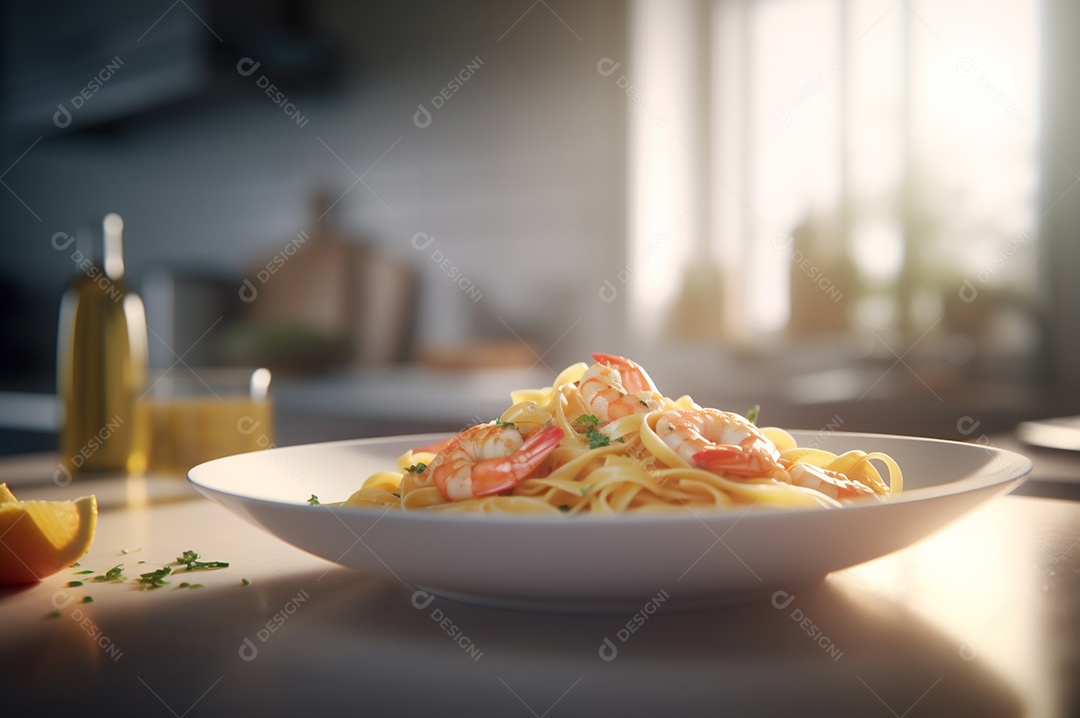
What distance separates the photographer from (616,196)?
401 cm

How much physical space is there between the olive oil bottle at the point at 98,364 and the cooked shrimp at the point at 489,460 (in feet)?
2.89

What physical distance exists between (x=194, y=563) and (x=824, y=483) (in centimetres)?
59

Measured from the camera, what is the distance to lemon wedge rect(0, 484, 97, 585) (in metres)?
0.80

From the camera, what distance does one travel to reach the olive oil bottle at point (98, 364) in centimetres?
152
